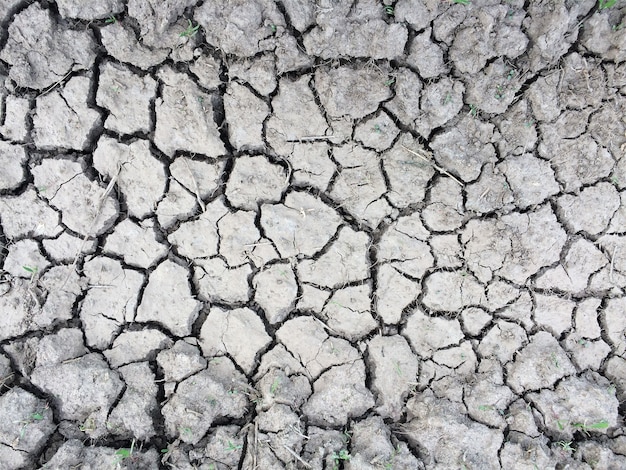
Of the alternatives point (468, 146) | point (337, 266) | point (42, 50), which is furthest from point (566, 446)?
point (42, 50)

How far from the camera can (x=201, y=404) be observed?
223 cm

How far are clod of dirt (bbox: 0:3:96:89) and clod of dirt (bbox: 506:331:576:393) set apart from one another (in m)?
2.32

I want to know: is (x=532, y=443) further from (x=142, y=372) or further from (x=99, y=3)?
(x=99, y=3)

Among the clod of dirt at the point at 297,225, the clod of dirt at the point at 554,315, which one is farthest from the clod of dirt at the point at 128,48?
the clod of dirt at the point at 554,315

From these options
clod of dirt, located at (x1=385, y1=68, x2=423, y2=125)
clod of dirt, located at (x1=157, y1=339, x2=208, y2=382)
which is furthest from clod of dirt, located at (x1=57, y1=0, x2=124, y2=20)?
clod of dirt, located at (x1=157, y1=339, x2=208, y2=382)

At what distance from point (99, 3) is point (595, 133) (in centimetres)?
229

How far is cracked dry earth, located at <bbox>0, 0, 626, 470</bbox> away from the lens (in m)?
2.22

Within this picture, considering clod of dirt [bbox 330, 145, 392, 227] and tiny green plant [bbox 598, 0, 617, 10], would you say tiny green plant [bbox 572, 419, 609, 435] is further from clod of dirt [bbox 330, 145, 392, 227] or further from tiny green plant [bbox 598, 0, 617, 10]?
tiny green plant [bbox 598, 0, 617, 10]

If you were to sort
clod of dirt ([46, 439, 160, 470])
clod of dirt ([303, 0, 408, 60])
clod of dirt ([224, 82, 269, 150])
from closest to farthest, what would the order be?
1. clod of dirt ([46, 439, 160, 470])
2. clod of dirt ([303, 0, 408, 60])
3. clod of dirt ([224, 82, 269, 150])

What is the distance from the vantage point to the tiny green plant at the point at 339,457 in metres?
2.17

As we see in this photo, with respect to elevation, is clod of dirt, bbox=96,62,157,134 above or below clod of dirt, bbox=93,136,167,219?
above

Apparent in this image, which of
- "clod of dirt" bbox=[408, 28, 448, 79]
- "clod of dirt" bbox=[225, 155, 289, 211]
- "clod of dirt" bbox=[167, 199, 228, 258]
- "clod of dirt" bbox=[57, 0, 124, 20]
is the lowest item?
"clod of dirt" bbox=[167, 199, 228, 258]

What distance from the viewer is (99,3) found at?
2.20m

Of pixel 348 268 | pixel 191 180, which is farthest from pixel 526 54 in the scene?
pixel 191 180
